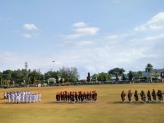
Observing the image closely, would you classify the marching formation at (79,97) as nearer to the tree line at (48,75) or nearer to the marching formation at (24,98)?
the marching formation at (24,98)

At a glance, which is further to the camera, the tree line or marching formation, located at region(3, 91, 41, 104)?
the tree line

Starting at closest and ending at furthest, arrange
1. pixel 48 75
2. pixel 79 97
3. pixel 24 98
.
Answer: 1. pixel 79 97
2. pixel 24 98
3. pixel 48 75

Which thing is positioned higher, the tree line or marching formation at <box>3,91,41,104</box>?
the tree line

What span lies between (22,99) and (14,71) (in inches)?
5803

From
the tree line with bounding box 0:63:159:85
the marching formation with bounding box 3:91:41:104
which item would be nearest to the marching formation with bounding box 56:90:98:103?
the marching formation with bounding box 3:91:41:104

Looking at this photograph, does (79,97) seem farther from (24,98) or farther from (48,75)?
(48,75)

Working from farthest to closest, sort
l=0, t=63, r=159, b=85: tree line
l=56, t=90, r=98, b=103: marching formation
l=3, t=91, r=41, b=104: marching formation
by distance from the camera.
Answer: l=0, t=63, r=159, b=85: tree line
l=3, t=91, r=41, b=104: marching formation
l=56, t=90, r=98, b=103: marching formation

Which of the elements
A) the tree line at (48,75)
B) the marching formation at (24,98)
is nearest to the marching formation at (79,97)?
the marching formation at (24,98)

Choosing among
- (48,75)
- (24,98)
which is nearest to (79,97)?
(24,98)

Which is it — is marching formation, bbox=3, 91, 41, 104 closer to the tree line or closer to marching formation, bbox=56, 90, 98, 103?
marching formation, bbox=56, 90, 98, 103

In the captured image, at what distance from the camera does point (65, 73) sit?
15525cm

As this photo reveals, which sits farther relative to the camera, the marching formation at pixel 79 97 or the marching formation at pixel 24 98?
the marching formation at pixel 24 98

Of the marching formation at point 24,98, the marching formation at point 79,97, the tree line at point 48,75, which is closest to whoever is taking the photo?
the marching formation at point 79,97

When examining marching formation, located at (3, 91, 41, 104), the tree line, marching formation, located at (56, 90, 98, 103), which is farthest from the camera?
the tree line
